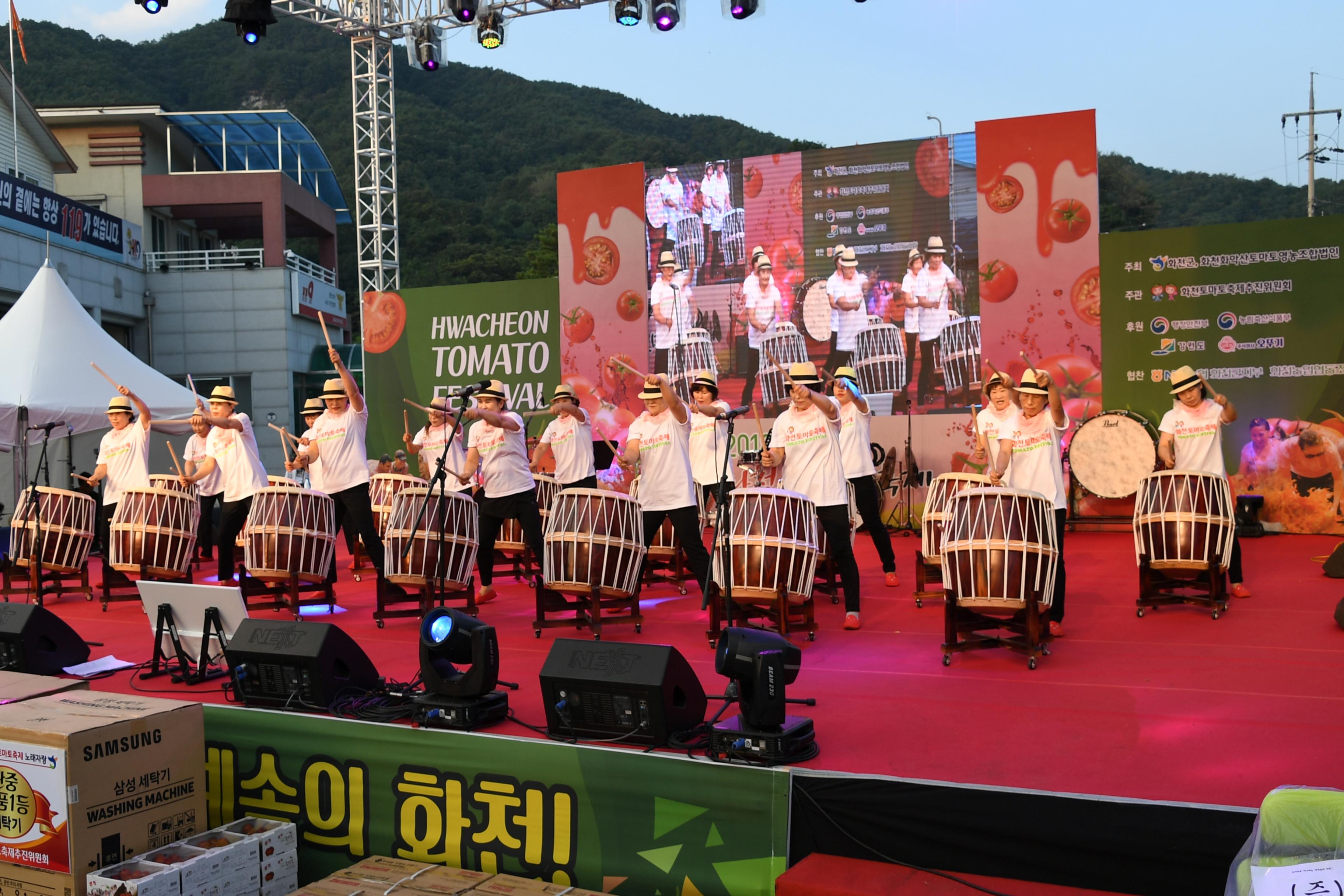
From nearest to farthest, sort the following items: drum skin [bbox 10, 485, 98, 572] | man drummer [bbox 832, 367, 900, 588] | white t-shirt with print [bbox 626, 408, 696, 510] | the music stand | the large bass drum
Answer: the music stand < white t-shirt with print [bbox 626, 408, 696, 510] < man drummer [bbox 832, 367, 900, 588] < drum skin [bbox 10, 485, 98, 572] < the large bass drum

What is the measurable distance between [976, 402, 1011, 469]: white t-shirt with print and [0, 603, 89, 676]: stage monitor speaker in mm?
5792

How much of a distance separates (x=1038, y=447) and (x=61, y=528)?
26.7 ft

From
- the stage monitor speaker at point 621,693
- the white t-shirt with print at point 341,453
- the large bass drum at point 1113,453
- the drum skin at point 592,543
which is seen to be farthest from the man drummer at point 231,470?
the large bass drum at point 1113,453

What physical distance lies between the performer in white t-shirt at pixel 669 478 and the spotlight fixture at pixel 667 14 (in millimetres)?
5615

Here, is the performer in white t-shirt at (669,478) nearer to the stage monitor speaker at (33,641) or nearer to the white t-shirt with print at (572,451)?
the white t-shirt with print at (572,451)

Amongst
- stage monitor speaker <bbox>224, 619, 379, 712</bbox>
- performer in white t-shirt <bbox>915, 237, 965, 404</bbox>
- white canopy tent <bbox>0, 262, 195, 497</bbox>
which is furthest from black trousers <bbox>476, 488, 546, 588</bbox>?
performer in white t-shirt <bbox>915, 237, 965, 404</bbox>

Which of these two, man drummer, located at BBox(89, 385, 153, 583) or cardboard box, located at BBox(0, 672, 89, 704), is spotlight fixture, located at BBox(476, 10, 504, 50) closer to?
man drummer, located at BBox(89, 385, 153, 583)

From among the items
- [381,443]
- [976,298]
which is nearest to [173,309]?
[381,443]

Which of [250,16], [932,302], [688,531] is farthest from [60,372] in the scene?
[932,302]

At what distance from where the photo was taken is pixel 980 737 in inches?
177

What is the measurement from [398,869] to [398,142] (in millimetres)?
39152

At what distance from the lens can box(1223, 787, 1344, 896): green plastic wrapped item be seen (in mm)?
2584

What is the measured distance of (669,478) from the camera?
7277 millimetres

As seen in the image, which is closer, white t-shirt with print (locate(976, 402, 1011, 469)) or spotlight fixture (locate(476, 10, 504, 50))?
white t-shirt with print (locate(976, 402, 1011, 469))
